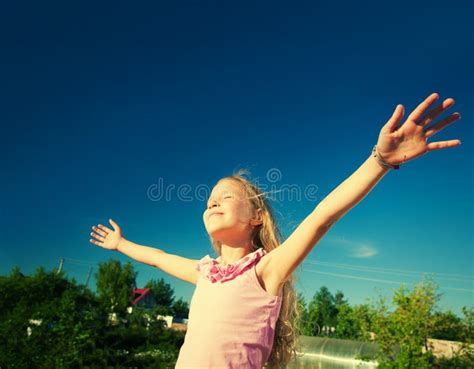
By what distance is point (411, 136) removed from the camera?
154 centimetres

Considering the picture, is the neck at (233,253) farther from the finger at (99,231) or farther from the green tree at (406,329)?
the green tree at (406,329)

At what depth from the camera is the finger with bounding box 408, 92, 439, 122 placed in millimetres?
1479

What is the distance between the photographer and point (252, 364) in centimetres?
186

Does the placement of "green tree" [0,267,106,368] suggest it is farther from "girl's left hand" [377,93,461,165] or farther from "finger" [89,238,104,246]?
"girl's left hand" [377,93,461,165]

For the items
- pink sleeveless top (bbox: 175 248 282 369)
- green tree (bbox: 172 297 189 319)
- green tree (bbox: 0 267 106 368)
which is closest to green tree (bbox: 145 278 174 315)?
green tree (bbox: 172 297 189 319)

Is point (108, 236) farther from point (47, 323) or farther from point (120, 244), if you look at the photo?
point (47, 323)

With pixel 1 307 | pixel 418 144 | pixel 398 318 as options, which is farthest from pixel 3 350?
pixel 418 144

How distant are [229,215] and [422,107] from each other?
112 cm

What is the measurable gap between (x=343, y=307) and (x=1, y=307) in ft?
53.8

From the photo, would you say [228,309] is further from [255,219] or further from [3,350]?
[3,350]

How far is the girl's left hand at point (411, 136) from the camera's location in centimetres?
152

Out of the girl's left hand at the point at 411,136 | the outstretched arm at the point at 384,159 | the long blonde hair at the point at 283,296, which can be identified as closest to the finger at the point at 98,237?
the long blonde hair at the point at 283,296

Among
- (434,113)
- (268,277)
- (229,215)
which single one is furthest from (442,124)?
(229,215)

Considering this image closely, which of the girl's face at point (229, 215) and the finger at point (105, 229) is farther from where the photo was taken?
the finger at point (105, 229)
